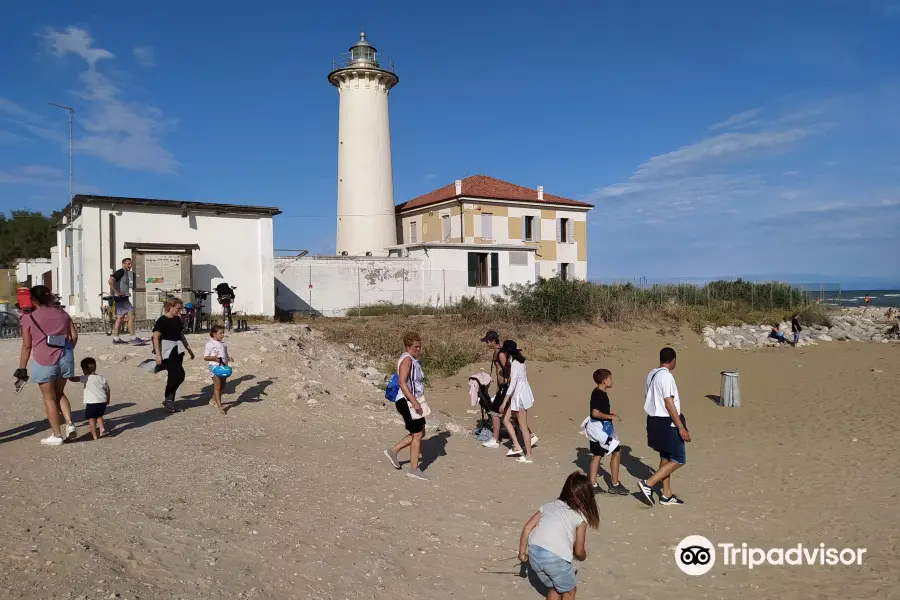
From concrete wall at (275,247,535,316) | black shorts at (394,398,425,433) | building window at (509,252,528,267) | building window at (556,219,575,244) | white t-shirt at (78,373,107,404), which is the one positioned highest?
building window at (556,219,575,244)

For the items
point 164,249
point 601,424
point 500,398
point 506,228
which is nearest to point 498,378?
point 500,398

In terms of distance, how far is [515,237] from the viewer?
35.7 metres

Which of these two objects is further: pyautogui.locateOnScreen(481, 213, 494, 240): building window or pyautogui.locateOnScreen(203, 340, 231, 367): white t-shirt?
pyautogui.locateOnScreen(481, 213, 494, 240): building window

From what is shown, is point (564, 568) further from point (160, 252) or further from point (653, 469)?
point (160, 252)

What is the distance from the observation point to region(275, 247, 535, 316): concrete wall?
83.6 ft

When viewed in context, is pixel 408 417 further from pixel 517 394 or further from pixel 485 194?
pixel 485 194

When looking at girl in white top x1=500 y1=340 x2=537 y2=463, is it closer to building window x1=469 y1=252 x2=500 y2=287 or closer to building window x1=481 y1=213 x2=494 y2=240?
building window x1=469 y1=252 x2=500 y2=287

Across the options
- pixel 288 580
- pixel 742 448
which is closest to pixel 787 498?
pixel 742 448

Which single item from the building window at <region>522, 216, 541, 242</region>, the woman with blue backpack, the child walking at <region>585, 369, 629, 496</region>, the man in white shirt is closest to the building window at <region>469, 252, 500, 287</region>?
the building window at <region>522, 216, 541, 242</region>

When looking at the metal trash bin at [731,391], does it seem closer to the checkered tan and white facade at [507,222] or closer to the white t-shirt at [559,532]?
the white t-shirt at [559,532]

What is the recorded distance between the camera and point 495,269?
100 feet

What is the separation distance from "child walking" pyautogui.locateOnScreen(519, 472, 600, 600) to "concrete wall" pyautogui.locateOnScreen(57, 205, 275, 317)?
17517 millimetres

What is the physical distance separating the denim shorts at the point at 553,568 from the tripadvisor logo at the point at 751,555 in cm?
212

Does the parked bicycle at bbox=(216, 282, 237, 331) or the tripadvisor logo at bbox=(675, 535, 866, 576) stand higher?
the parked bicycle at bbox=(216, 282, 237, 331)
